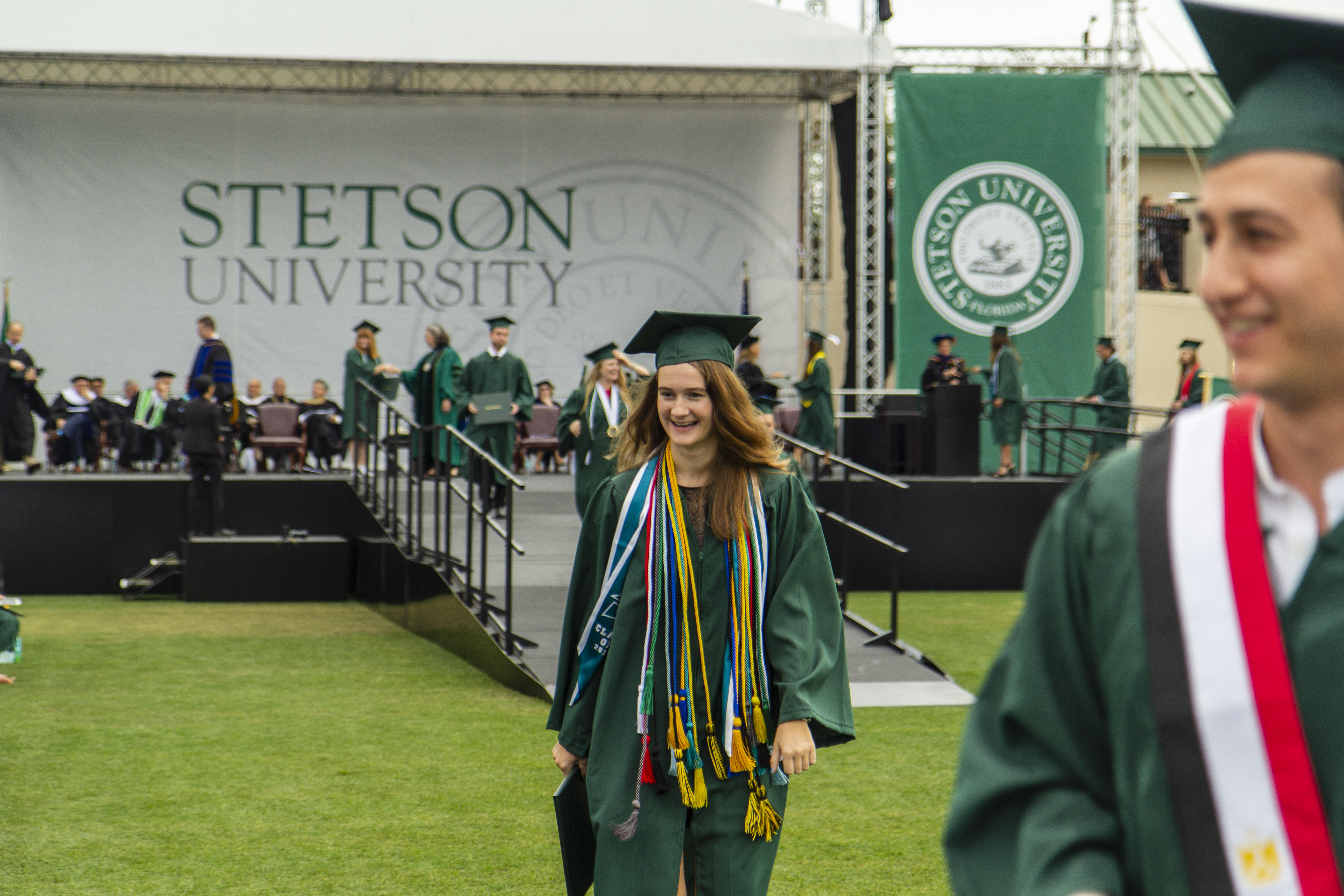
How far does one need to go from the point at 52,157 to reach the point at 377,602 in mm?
10594

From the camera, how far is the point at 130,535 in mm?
12883

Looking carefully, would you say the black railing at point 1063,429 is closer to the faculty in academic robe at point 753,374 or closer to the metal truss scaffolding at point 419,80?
the faculty in academic robe at point 753,374

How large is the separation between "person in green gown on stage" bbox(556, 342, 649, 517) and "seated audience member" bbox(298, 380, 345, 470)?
7.11 meters

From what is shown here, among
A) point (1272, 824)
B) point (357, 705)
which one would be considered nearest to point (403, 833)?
point (357, 705)

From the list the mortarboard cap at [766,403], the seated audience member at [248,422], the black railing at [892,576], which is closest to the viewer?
the black railing at [892,576]

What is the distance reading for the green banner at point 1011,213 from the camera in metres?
17.0

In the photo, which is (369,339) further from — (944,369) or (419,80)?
(419,80)

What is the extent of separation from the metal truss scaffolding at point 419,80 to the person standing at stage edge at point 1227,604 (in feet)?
59.3

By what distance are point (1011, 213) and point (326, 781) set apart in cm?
1305

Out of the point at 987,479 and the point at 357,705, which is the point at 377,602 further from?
the point at 987,479

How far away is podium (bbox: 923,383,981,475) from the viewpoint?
45.3ft

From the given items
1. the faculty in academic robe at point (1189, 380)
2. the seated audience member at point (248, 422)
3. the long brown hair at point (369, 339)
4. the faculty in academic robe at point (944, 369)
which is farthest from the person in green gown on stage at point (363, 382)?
the faculty in academic robe at point (1189, 380)

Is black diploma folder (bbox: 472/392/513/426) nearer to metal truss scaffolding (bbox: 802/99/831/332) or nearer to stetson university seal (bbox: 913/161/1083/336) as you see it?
stetson university seal (bbox: 913/161/1083/336)

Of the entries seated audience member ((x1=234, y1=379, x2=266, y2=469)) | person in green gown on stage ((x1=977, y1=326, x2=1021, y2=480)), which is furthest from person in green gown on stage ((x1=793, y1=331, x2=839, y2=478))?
seated audience member ((x1=234, y1=379, x2=266, y2=469))
